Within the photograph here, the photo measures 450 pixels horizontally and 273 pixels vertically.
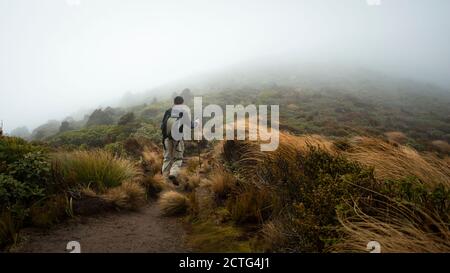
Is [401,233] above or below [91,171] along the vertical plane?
above

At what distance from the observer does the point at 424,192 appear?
9.27 feet

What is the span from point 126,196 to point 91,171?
2.87ft

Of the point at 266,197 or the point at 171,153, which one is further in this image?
the point at 171,153

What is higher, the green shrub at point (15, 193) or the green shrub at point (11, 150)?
the green shrub at point (11, 150)

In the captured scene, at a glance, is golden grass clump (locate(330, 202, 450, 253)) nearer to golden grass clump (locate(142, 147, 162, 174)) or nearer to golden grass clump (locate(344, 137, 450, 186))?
golden grass clump (locate(344, 137, 450, 186))

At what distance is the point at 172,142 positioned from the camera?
8.00m

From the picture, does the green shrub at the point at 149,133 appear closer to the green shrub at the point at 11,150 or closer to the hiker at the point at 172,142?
the hiker at the point at 172,142

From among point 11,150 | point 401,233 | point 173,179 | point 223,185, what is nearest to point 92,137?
point 173,179

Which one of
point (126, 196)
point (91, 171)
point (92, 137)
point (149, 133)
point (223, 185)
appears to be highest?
point (91, 171)

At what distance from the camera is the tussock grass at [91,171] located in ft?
17.3

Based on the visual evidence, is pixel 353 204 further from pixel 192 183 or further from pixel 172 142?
pixel 172 142

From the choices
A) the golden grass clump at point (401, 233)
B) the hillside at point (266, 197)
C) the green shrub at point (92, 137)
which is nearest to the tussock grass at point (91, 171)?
the hillside at point (266, 197)

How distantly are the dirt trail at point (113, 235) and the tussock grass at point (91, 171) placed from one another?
82 cm

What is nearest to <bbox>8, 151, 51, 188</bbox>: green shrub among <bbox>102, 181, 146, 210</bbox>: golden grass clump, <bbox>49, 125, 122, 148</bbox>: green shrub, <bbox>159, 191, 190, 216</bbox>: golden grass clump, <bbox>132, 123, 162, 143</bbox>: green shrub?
<bbox>102, 181, 146, 210</bbox>: golden grass clump
